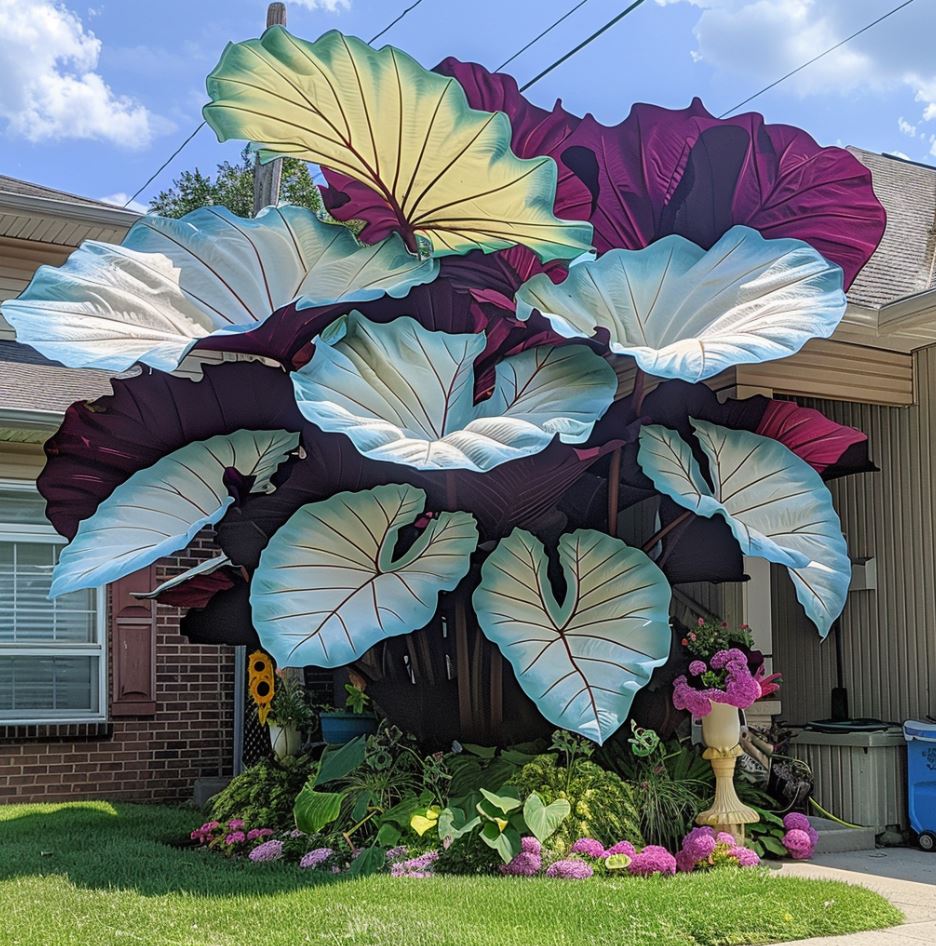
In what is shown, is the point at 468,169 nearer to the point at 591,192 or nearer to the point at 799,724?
the point at 591,192

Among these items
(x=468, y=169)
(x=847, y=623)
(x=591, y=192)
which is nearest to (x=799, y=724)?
(x=847, y=623)

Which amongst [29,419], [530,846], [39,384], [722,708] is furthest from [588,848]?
[39,384]

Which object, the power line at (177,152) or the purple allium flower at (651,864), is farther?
the power line at (177,152)

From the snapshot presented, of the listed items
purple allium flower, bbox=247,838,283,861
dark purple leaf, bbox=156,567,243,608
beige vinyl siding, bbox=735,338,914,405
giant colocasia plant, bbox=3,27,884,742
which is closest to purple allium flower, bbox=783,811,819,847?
giant colocasia plant, bbox=3,27,884,742

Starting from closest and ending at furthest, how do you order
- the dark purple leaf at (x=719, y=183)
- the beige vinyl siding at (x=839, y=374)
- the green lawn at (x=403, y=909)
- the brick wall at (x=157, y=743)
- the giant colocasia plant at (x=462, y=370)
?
the green lawn at (x=403, y=909) → the giant colocasia plant at (x=462, y=370) → the dark purple leaf at (x=719, y=183) → the beige vinyl siding at (x=839, y=374) → the brick wall at (x=157, y=743)

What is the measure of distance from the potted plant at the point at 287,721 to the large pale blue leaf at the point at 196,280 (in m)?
2.84

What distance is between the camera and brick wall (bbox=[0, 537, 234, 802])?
32.6 feet

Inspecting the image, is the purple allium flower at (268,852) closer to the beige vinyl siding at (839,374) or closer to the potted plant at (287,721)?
the potted plant at (287,721)

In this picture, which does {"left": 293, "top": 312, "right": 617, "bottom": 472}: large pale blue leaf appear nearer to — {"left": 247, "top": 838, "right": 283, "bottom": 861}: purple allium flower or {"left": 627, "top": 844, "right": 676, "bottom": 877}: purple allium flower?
{"left": 627, "top": 844, "right": 676, "bottom": 877}: purple allium flower

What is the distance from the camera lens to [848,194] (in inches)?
334

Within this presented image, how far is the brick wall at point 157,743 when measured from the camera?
9.93 meters

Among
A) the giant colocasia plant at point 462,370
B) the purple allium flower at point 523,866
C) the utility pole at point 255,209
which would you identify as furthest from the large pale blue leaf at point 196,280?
the purple allium flower at point 523,866

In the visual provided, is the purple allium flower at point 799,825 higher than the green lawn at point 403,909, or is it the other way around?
the green lawn at point 403,909

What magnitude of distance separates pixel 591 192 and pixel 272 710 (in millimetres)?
4328
